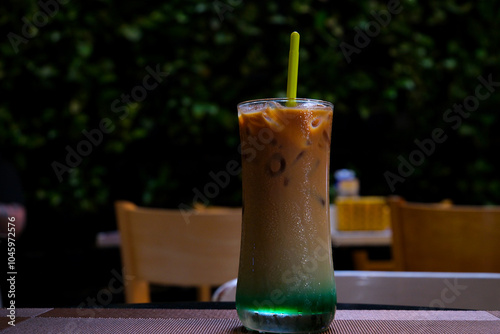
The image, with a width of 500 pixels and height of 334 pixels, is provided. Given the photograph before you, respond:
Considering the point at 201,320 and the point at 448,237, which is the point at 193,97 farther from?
the point at 201,320

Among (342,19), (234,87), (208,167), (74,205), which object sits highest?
(342,19)

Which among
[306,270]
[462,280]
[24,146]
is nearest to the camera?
[306,270]

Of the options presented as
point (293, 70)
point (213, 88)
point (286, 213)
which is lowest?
point (286, 213)

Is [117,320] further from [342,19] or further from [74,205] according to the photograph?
[342,19]

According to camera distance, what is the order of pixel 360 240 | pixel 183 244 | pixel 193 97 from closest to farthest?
pixel 183 244 < pixel 360 240 < pixel 193 97

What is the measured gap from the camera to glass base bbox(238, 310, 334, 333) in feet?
1.94

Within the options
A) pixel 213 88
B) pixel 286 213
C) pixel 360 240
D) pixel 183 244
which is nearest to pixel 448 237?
pixel 360 240

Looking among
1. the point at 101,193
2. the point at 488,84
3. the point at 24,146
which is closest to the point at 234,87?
the point at 101,193

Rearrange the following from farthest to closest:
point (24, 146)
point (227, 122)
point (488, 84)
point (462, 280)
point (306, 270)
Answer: point (488, 84) → point (227, 122) → point (24, 146) → point (462, 280) → point (306, 270)

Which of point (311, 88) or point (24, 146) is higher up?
point (311, 88)

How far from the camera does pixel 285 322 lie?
59cm

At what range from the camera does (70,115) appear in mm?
3006

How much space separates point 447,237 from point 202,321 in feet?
3.05

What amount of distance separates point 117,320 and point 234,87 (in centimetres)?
269
